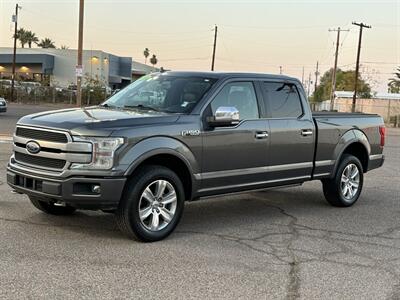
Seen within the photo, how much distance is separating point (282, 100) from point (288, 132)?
485mm

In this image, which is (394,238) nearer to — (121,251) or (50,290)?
(121,251)

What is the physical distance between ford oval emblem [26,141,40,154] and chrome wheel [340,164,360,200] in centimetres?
474

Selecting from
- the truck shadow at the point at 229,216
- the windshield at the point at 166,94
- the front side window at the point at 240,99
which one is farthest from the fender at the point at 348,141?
the windshield at the point at 166,94

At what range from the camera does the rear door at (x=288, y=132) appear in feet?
24.5

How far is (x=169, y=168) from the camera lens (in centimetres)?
646

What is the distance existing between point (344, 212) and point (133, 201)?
378cm

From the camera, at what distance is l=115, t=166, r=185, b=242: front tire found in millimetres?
5918

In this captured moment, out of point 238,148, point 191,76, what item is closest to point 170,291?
point 238,148

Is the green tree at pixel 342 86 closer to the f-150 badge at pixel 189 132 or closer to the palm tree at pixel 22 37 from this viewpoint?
the palm tree at pixel 22 37

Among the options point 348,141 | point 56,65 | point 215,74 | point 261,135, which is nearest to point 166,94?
point 215,74

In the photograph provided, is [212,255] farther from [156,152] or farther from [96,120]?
[96,120]

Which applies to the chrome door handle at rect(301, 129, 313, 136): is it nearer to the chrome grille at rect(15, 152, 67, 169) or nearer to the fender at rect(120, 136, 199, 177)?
the fender at rect(120, 136, 199, 177)

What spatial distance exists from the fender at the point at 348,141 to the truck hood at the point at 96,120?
3.18 metres

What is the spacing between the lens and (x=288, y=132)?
24.9 ft
